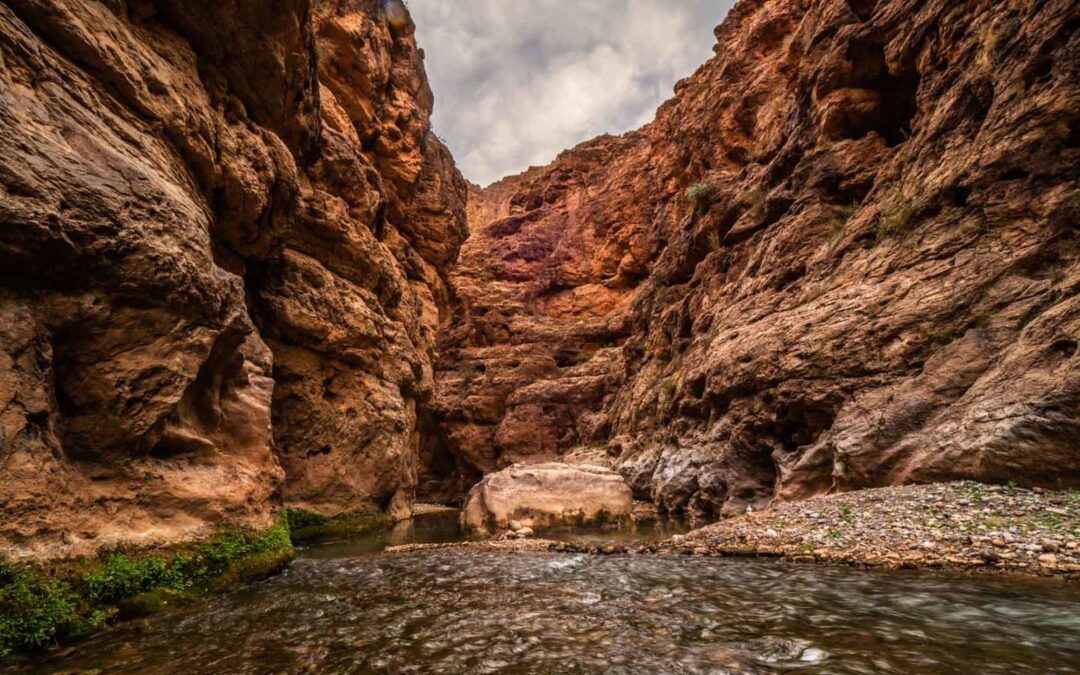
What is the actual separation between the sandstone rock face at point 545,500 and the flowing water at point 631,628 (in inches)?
390

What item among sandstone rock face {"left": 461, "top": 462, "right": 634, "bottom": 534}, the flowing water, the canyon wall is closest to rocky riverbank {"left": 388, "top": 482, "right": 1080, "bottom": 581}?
the flowing water

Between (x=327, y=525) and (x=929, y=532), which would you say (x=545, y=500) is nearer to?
(x=327, y=525)

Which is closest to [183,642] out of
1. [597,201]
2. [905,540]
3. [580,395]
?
[905,540]

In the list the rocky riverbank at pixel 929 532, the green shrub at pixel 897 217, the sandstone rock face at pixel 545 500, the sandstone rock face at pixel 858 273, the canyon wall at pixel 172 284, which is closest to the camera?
the rocky riverbank at pixel 929 532

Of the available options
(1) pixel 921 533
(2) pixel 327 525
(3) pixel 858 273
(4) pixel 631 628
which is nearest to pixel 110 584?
(4) pixel 631 628

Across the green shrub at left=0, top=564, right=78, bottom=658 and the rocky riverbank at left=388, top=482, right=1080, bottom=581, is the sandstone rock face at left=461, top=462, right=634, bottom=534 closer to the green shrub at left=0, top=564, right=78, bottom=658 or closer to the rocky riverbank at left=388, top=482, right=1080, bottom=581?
the rocky riverbank at left=388, top=482, right=1080, bottom=581

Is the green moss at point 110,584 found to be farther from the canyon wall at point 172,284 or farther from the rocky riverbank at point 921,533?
the rocky riverbank at point 921,533

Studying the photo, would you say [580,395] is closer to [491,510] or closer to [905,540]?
[491,510]

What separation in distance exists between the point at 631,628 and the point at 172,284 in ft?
32.5

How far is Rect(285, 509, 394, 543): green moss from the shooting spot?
19.3 metres

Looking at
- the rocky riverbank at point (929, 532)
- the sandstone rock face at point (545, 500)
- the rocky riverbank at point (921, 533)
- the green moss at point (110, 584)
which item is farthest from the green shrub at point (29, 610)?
the sandstone rock face at point (545, 500)

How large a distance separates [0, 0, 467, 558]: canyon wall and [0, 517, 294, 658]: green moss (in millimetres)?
353

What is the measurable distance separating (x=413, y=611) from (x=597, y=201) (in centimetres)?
6178

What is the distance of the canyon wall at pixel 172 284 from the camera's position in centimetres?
735
